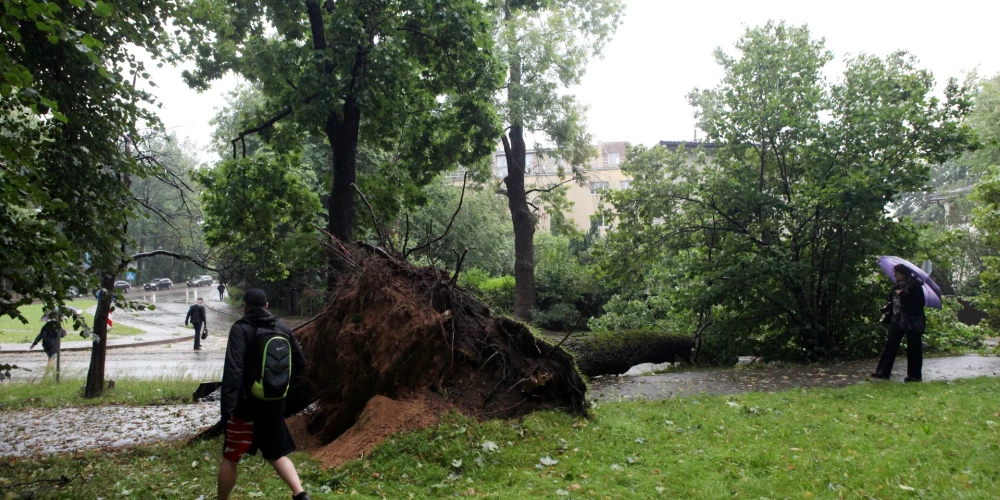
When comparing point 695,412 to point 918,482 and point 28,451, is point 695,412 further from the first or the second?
point 28,451

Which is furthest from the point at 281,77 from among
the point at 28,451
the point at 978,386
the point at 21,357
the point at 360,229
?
the point at 21,357

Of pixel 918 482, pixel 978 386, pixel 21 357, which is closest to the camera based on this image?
pixel 918 482

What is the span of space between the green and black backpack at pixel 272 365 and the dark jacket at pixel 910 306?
8605 mm

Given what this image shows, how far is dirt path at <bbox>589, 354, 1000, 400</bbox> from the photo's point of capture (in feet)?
32.7

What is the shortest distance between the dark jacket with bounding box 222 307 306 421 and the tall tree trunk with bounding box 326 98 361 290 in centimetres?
684

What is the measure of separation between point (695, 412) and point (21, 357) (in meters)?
21.5

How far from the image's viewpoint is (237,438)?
4.80 metres

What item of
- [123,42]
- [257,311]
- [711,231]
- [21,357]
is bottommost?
[21,357]

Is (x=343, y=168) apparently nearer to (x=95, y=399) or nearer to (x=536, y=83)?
(x=95, y=399)

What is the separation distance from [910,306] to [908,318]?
18 cm

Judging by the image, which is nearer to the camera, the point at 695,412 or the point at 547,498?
the point at 547,498

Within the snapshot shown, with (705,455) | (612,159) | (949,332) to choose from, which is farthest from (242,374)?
(612,159)

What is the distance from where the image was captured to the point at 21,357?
2058 centimetres

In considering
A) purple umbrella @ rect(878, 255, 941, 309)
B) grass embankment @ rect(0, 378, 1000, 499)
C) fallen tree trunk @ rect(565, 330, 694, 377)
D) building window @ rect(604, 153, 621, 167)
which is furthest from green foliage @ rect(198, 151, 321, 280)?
building window @ rect(604, 153, 621, 167)
